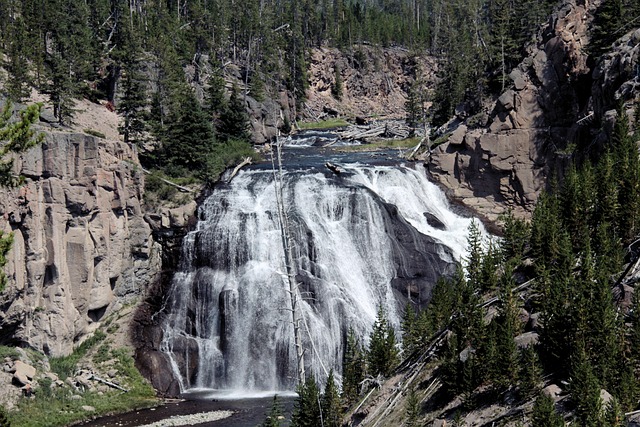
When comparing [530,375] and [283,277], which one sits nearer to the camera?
[530,375]

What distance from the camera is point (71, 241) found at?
36.2 metres

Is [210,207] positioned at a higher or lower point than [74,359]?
higher

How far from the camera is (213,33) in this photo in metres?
85.1

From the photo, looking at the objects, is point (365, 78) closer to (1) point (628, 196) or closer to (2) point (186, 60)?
(2) point (186, 60)

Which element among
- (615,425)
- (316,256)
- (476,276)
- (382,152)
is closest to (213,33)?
(382,152)

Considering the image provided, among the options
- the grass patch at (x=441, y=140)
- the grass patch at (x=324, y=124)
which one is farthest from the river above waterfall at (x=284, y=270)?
the grass patch at (x=324, y=124)

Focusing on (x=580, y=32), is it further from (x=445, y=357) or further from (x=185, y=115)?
(x=445, y=357)

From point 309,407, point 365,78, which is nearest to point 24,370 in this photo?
point 309,407

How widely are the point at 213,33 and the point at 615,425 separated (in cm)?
8014

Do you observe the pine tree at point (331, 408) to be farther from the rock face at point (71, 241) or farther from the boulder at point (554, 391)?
the rock face at point (71, 241)

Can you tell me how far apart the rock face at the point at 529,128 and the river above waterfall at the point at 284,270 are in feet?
13.5

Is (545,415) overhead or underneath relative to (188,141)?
underneath

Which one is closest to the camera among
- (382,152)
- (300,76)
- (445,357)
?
(445,357)

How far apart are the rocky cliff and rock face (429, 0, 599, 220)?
21920 millimetres
